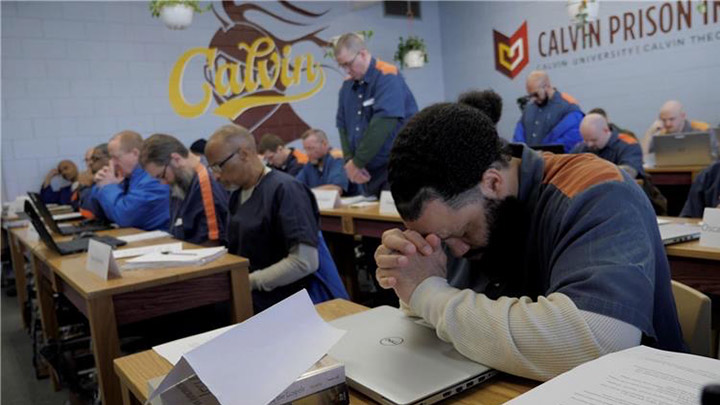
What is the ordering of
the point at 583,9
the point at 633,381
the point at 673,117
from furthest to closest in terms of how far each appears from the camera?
the point at 583,9, the point at 673,117, the point at 633,381

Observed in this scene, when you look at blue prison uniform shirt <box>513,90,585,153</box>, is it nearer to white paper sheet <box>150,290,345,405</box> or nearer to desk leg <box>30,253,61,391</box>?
desk leg <box>30,253,61,391</box>

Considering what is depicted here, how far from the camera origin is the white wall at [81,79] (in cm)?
553

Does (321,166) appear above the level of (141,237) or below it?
above

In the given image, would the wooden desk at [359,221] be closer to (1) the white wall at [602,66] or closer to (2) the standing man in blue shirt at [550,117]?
(2) the standing man in blue shirt at [550,117]

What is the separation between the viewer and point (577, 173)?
0.96 metres

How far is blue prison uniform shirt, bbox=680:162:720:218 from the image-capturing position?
2.50 meters

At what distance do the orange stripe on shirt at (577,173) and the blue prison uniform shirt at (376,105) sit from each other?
7.35 feet

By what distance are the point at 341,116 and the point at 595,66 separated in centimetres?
396

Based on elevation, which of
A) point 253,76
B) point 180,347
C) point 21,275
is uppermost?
point 253,76

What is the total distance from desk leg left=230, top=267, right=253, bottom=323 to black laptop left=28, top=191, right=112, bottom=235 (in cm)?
158

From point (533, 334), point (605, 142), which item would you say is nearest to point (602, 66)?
point (605, 142)

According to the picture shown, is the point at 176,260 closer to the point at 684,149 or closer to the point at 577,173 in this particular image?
the point at 577,173

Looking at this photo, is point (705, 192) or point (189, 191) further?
point (189, 191)

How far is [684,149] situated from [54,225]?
13.8 ft
